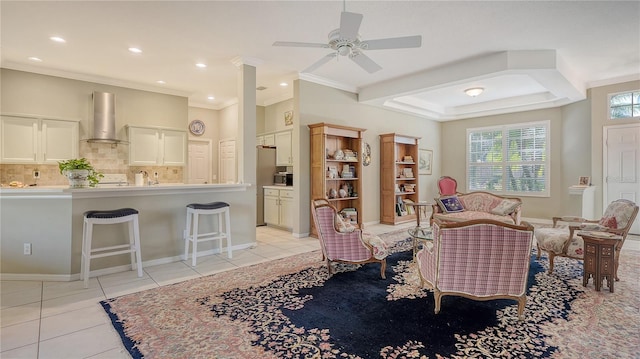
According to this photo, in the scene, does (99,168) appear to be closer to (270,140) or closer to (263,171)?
(263,171)

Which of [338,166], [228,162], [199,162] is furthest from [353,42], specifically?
[199,162]

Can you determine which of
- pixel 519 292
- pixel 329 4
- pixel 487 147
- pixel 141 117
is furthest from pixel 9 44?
pixel 487 147

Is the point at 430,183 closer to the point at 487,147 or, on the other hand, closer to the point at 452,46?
the point at 487,147

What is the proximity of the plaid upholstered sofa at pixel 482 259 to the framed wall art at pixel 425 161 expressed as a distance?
20.0 ft

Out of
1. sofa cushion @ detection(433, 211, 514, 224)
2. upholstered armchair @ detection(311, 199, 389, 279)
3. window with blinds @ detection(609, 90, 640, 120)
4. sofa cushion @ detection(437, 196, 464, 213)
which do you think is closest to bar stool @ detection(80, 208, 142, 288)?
upholstered armchair @ detection(311, 199, 389, 279)

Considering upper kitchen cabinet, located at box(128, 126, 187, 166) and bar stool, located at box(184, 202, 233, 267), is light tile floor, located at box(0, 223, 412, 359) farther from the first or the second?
upper kitchen cabinet, located at box(128, 126, 187, 166)

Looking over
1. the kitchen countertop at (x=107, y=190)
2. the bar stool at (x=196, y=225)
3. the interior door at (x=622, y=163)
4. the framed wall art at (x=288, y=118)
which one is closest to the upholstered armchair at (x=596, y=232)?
the interior door at (x=622, y=163)

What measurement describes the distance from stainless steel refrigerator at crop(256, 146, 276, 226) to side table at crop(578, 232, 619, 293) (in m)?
5.32

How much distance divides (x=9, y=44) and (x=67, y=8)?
6.03 feet

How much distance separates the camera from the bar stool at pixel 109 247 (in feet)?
10.8

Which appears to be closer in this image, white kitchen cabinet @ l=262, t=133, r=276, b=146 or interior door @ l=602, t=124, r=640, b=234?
interior door @ l=602, t=124, r=640, b=234

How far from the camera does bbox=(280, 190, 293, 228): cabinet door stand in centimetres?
601

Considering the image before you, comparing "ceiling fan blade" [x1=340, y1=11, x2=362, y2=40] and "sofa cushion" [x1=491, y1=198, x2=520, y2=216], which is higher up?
"ceiling fan blade" [x1=340, y1=11, x2=362, y2=40]

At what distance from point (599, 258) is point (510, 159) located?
5.12 meters
